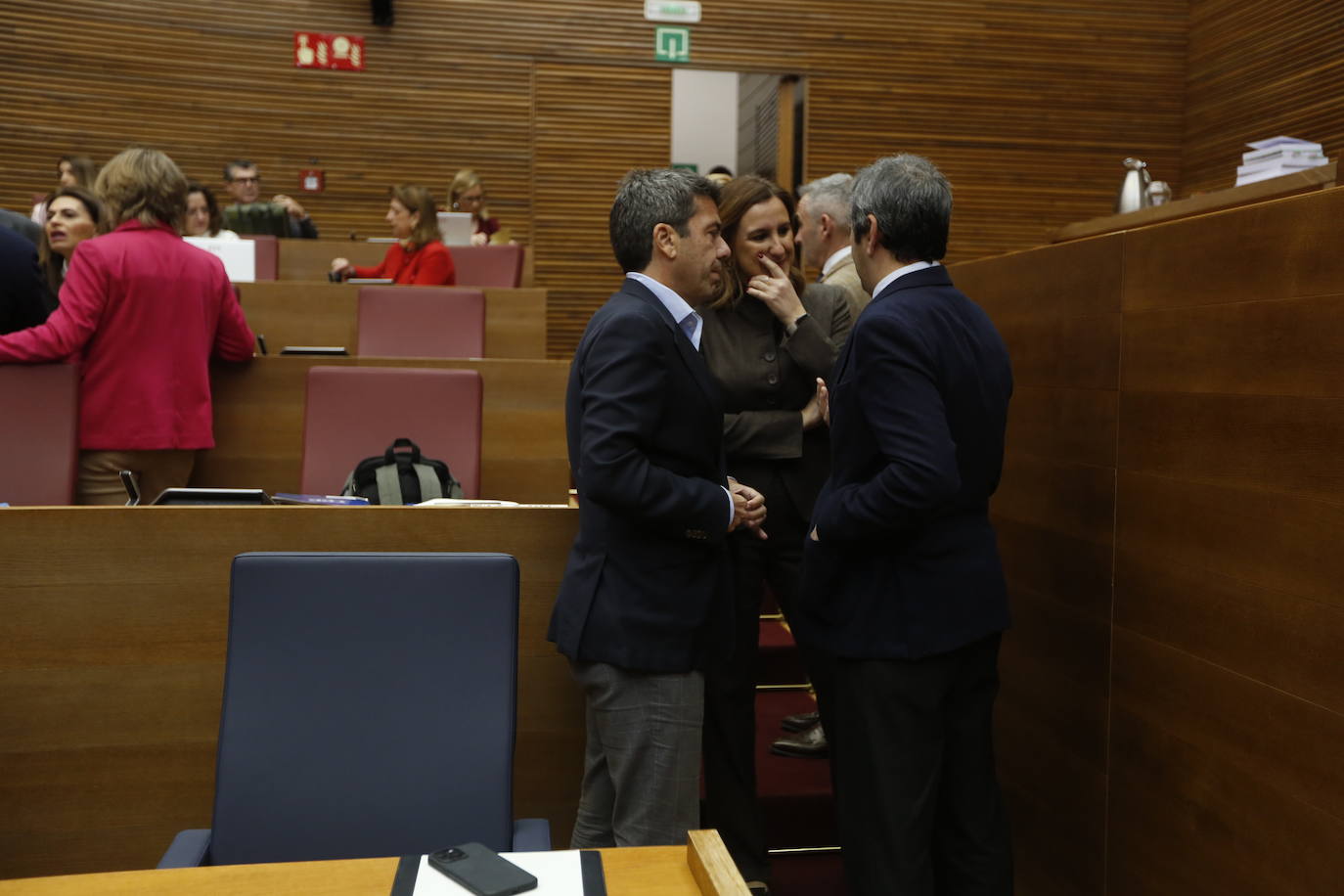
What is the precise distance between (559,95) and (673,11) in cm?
90

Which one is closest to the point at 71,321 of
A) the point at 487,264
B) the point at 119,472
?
the point at 119,472

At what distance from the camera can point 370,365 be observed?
327 centimetres

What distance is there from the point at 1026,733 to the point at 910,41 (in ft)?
19.9

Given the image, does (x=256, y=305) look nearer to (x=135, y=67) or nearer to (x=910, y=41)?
(x=135, y=67)

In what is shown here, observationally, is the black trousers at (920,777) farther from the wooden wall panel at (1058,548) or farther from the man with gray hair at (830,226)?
the man with gray hair at (830,226)

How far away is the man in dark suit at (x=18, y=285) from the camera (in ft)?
9.38

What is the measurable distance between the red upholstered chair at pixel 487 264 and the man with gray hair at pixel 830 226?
283 cm

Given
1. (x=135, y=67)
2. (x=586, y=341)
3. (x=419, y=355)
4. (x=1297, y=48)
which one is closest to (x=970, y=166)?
(x=1297, y=48)

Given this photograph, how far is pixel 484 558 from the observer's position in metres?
1.46

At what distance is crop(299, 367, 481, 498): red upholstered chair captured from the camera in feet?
9.59

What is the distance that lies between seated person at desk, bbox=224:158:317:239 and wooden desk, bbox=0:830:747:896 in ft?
17.8

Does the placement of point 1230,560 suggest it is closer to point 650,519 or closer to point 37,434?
point 650,519

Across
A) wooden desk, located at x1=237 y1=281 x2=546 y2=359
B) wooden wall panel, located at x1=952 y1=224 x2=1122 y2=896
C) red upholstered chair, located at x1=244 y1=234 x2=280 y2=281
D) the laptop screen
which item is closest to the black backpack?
wooden wall panel, located at x1=952 y1=224 x2=1122 y2=896

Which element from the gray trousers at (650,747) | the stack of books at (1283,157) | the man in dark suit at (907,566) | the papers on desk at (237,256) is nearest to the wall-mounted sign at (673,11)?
the papers on desk at (237,256)
